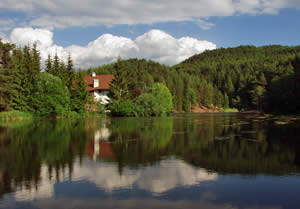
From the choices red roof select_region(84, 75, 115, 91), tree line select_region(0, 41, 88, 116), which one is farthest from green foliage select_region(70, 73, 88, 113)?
red roof select_region(84, 75, 115, 91)

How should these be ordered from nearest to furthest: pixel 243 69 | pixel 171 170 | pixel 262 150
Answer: pixel 171 170 → pixel 262 150 → pixel 243 69

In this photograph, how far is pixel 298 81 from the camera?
68875 mm

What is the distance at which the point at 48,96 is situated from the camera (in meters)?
52.7

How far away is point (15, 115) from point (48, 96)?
687 cm

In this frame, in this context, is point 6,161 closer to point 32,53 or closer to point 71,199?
point 71,199

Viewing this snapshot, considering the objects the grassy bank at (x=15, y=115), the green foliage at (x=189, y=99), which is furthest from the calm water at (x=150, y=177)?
the green foliage at (x=189, y=99)

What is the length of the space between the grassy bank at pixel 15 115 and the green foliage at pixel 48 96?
264 cm

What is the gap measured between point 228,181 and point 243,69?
18645 cm

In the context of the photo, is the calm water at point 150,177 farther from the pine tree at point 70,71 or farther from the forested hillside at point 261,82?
the forested hillside at point 261,82

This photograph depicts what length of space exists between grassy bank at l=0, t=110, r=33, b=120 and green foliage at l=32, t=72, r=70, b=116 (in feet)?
8.65

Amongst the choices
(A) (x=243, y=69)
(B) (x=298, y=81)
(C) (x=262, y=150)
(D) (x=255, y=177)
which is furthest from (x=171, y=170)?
(A) (x=243, y=69)

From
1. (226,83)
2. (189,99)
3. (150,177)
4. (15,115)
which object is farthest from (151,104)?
(226,83)

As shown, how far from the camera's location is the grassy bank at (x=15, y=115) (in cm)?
4631

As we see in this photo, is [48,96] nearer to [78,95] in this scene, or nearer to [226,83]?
[78,95]
